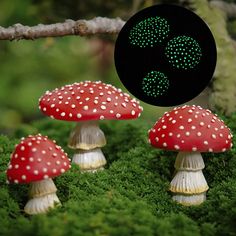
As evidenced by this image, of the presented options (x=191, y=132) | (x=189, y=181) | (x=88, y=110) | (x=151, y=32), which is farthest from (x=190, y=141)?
(x=151, y=32)

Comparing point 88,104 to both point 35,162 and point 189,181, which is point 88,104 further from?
point 189,181

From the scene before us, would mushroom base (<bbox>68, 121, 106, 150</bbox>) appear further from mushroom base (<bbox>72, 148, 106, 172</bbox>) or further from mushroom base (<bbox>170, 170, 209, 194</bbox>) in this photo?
mushroom base (<bbox>170, 170, 209, 194</bbox>)

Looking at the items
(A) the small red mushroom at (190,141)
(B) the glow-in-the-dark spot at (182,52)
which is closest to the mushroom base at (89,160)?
(A) the small red mushroom at (190,141)

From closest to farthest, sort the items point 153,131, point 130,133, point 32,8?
point 153,131 < point 130,133 < point 32,8

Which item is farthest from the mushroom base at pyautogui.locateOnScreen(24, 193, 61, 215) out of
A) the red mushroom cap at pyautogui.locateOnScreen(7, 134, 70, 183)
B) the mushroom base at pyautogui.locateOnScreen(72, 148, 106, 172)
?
the mushroom base at pyautogui.locateOnScreen(72, 148, 106, 172)

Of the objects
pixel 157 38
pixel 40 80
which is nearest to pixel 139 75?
pixel 157 38

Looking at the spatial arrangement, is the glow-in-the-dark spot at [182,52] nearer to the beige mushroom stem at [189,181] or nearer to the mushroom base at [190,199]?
the beige mushroom stem at [189,181]

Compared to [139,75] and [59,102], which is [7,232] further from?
[139,75]
